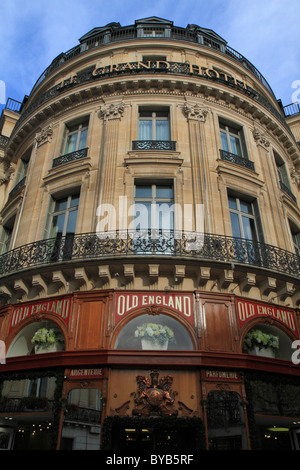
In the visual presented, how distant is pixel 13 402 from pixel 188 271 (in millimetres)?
5604

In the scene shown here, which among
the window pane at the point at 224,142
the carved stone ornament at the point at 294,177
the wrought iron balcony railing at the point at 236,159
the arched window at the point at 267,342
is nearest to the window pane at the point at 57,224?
the wrought iron balcony railing at the point at 236,159

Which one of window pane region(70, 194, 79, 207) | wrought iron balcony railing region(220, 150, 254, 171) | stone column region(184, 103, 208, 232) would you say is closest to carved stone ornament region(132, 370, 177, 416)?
stone column region(184, 103, 208, 232)

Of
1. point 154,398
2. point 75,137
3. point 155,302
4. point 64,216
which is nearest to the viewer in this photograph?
point 154,398

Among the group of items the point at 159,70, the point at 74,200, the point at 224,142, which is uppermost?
the point at 159,70

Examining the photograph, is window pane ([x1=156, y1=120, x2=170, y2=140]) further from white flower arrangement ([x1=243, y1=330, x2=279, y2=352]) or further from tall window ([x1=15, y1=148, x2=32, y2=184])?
white flower arrangement ([x1=243, y1=330, x2=279, y2=352])

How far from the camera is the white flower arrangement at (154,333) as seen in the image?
895 cm

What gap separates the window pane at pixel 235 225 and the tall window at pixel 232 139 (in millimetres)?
2954

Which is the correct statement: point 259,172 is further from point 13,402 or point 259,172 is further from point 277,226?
point 13,402

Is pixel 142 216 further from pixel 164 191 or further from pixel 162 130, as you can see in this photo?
pixel 162 130

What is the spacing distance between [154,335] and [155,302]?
32.1 inches

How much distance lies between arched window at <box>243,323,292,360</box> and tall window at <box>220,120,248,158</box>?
6755mm

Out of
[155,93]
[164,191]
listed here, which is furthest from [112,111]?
[164,191]

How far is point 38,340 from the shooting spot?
9570 mm
